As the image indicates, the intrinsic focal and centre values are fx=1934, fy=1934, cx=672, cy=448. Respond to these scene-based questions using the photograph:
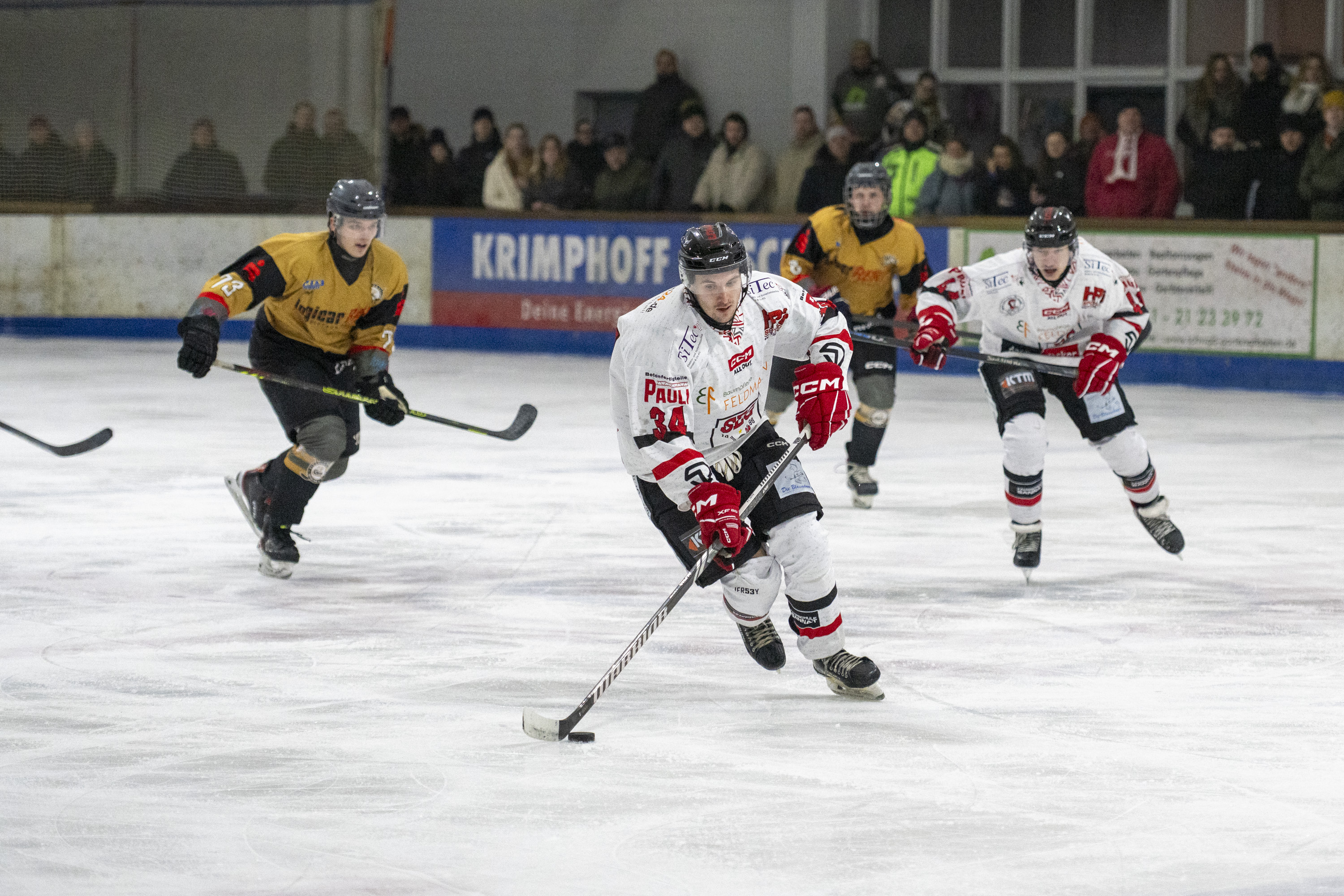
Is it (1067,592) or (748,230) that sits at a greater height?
(748,230)

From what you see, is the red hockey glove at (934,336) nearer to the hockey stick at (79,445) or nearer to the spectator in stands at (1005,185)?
the hockey stick at (79,445)

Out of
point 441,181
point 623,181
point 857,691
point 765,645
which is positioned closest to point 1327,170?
point 623,181

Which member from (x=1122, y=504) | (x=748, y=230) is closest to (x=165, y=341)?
(x=748, y=230)

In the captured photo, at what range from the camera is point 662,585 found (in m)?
5.28

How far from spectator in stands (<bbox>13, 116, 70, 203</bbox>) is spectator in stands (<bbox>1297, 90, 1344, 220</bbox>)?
26.0ft


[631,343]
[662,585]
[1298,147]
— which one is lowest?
[662,585]

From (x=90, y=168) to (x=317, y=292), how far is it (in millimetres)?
8268

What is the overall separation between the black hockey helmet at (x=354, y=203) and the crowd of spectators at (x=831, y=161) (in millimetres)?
6030

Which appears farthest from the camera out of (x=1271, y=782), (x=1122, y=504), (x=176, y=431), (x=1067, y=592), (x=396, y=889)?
(x=176, y=431)

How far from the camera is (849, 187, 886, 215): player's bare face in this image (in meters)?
6.96

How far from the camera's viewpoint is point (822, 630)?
399cm

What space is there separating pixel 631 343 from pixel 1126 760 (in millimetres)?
1224

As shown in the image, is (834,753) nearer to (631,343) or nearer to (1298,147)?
(631,343)

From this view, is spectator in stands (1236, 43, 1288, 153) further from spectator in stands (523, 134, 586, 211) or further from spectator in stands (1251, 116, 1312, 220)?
spectator in stands (523, 134, 586, 211)
